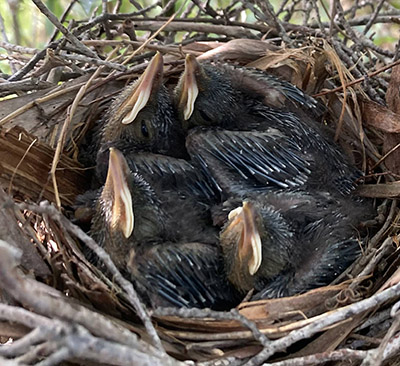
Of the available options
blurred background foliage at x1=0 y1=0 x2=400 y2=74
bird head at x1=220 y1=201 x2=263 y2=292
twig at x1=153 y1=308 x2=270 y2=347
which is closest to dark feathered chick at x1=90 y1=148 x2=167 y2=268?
bird head at x1=220 y1=201 x2=263 y2=292

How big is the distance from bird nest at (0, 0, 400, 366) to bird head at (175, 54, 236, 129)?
15cm

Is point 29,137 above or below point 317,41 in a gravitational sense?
below

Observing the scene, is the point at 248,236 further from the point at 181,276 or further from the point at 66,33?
the point at 66,33

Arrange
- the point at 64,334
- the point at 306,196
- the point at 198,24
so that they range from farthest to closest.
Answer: the point at 198,24 → the point at 306,196 → the point at 64,334

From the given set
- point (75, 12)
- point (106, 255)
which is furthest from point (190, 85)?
point (75, 12)

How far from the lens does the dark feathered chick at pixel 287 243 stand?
96 centimetres

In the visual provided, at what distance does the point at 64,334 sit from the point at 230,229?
0.48 m

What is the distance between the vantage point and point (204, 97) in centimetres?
120

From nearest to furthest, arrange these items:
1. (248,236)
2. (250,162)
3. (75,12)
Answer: (248,236) < (250,162) < (75,12)

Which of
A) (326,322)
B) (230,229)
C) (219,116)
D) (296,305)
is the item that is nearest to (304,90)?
(219,116)

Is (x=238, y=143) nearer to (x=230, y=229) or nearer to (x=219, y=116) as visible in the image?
(x=219, y=116)

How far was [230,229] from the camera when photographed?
984mm

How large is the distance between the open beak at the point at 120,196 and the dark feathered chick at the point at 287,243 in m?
0.18

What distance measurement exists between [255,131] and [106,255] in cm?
57
